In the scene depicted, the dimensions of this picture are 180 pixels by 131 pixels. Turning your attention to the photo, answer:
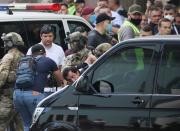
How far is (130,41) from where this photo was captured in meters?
7.81

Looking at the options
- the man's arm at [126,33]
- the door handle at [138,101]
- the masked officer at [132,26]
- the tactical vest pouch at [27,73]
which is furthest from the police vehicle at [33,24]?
the door handle at [138,101]

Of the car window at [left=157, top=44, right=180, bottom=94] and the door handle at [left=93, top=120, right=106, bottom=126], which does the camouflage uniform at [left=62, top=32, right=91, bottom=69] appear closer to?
the door handle at [left=93, top=120, right=106, bottom=126]

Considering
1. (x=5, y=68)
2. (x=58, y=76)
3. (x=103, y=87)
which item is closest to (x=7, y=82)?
(x=5, y=68)

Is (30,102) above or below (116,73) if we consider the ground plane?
below

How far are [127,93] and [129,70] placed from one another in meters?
0.26

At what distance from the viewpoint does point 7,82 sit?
10672 millimetres

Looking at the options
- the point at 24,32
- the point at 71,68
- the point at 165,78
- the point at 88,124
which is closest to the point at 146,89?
the point at 165,78

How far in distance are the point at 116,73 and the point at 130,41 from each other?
Answer: 0.38 metres

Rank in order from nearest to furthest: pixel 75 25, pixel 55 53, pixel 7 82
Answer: pixel 7 82, pixel 55 53, pixel 75 25

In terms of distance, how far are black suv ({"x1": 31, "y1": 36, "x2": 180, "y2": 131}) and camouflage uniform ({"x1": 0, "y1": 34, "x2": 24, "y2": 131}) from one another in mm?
2371

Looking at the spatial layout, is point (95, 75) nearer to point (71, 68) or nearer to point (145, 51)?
point (145, 51)

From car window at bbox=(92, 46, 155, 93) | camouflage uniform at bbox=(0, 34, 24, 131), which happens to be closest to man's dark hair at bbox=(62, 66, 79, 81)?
camouflage uniform at bbox=(0, 34, 24, 131)

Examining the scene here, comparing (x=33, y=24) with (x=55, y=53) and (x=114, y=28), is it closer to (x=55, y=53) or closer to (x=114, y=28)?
(x=55, y=53)

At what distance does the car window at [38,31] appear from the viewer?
40.6 ft
